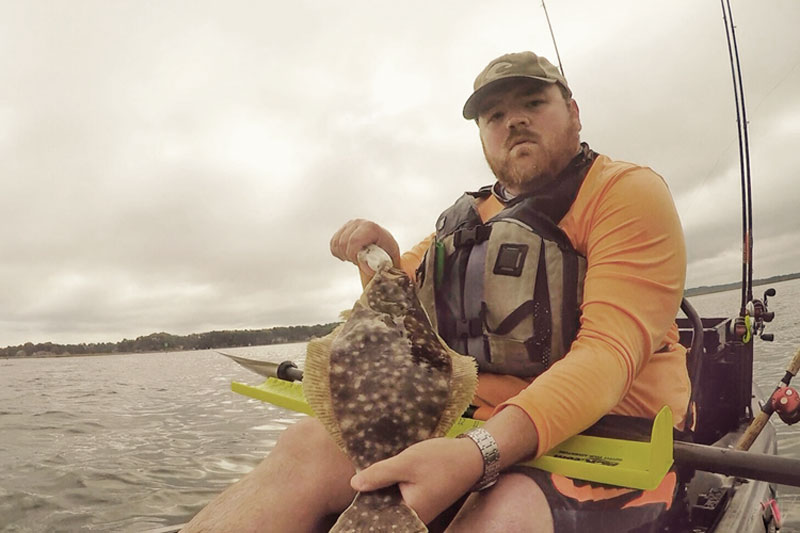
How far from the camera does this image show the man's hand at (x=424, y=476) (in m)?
1.46

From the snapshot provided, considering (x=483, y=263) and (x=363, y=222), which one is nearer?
(x=363, y=222)

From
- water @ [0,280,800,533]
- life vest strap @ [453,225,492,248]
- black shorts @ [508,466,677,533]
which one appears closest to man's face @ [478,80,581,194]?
life vest strap @ [453,225,492,248]

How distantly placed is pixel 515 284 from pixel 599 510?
1.00 meters

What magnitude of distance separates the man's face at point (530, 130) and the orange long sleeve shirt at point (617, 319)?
8.8 inches

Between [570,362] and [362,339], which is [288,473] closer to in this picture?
[362,339]

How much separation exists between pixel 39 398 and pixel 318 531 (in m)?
19.9

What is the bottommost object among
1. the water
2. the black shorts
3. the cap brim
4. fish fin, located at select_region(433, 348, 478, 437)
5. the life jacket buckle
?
the water

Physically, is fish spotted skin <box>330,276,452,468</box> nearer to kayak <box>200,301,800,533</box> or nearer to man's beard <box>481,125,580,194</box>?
kayak <box>200,301,800,533</box>

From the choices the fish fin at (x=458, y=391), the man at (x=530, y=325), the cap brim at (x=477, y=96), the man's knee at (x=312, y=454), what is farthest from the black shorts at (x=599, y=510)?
the cap brim at (x=477, y=96)

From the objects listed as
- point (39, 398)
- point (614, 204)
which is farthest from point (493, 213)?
point (39, 398)

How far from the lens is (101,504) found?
595cm

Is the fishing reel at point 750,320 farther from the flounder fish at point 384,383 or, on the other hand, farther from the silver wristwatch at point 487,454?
the silver wristwatch at point 487,454

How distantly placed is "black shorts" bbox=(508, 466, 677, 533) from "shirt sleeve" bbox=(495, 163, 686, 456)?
12cm

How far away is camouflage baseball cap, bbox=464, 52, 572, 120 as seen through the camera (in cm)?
262
